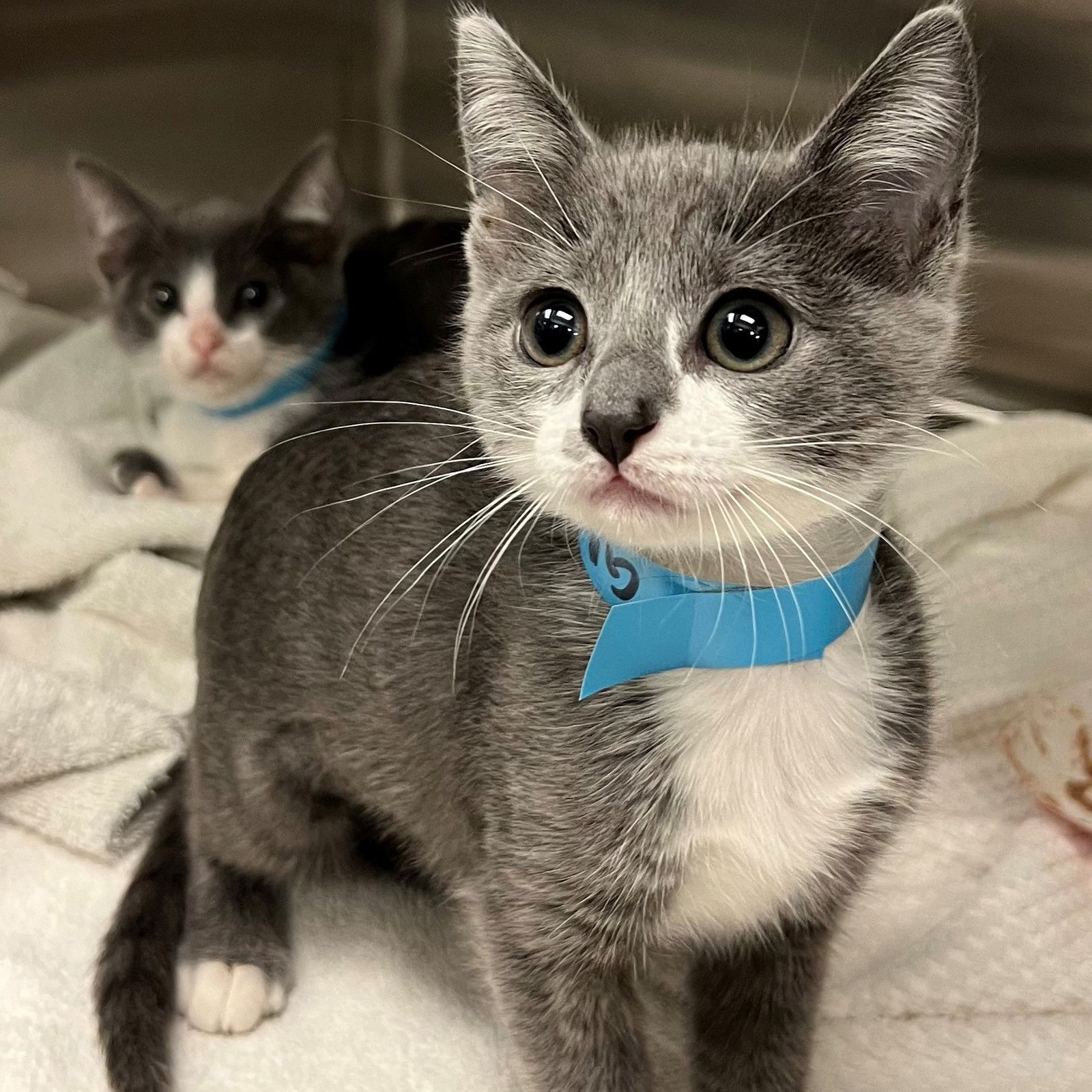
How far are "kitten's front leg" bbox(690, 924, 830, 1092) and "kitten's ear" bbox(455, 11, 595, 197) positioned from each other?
0.67m

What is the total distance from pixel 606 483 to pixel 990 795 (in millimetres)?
821

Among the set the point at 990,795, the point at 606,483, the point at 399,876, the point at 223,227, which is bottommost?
the point at 399,876

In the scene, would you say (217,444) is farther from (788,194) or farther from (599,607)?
(788,194)

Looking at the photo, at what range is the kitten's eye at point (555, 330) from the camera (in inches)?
33.5

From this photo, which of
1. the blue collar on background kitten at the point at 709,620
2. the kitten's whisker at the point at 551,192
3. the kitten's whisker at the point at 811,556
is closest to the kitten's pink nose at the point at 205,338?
the kitten's whisker at the point at 551,192

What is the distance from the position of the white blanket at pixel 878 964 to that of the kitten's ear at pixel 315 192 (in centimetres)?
81

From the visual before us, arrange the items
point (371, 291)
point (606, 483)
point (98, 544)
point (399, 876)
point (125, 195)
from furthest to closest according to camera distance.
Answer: point (371, 291)
point (125, 195)
point (98, 544)
point (399, 876)
point (606, 483)

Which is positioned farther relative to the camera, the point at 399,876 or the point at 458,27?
the point at 399,876

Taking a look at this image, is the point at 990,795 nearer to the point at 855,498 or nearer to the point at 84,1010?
the point at 855,498

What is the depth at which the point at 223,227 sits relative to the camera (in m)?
1.86

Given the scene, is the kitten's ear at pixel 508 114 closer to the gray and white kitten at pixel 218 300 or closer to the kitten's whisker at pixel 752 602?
the kitten's whisker at pixel 752 602

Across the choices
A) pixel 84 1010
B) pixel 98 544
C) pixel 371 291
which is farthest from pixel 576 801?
pixel 371 291

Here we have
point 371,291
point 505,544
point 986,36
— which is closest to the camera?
point 505,544

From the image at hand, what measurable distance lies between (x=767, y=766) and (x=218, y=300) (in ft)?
4.07
